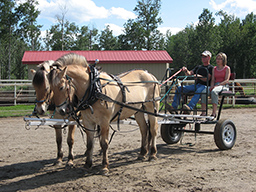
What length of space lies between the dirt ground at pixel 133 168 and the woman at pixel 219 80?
4.08ft

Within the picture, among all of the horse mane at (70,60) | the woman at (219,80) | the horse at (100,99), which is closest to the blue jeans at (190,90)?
the woman at (219,80)

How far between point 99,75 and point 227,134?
3849 mm

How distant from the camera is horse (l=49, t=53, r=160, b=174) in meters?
4.39

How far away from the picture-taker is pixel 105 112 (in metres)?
4.85

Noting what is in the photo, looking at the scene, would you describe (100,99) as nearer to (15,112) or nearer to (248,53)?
(15,112)

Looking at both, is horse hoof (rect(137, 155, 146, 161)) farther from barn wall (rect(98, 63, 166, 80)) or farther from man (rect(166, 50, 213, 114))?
barn wall (rect(98, 63, 166, 80))

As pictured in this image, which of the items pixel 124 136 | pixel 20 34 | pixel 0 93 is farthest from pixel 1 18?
pixel 124 136

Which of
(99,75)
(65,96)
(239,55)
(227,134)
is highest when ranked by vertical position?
(239,55)

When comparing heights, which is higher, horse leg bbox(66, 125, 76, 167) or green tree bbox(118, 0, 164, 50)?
green tree bbox(118, 0, 164, 50)

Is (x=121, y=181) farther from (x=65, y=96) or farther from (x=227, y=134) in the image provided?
(x=227, y=134)

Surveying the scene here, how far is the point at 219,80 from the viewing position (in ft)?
22.3

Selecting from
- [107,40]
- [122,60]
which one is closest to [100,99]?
[122,60]

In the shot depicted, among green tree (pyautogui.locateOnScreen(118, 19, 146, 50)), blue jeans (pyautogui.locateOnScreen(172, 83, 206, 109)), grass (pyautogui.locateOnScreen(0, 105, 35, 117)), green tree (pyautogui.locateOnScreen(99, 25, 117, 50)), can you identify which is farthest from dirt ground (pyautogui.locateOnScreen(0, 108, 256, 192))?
green tree (pyautogui.locateOnScreen(99, 25, 117, 50))

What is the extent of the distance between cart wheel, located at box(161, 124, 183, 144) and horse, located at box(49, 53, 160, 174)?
1265mm
